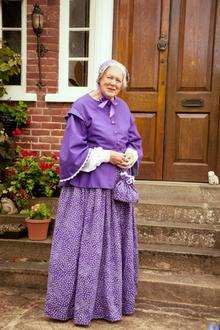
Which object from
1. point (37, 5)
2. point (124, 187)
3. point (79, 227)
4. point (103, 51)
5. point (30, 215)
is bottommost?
point (30, 215)

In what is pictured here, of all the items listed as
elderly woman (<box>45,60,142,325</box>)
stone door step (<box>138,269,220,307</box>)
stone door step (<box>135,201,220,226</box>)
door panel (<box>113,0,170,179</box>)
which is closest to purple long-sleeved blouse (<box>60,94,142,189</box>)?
elderly woman (<box>45,60,142,325</box>)

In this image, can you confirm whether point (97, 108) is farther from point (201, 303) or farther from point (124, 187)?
point (201, 303)

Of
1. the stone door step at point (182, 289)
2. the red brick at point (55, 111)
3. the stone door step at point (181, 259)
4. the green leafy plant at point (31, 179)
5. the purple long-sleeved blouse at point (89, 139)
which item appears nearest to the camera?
the purple long-sleeved blouse at point (89, 139)

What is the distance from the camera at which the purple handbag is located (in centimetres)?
306

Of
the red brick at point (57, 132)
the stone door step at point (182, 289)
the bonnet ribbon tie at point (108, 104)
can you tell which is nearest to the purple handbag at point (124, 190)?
the bonnet ribbon tie at point (108, 104)

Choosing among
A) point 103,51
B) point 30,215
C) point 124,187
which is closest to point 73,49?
point 103,51

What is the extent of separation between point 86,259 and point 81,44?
280 centimetres

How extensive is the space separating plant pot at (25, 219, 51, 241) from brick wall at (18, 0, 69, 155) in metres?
1.09

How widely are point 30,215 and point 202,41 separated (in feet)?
8.59

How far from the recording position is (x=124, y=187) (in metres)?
3.09

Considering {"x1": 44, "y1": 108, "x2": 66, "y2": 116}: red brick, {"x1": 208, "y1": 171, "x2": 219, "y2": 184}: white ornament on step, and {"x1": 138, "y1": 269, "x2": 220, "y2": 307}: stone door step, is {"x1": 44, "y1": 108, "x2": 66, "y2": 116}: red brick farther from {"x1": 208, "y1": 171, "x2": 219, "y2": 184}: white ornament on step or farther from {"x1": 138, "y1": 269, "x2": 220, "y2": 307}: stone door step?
{"x1": 138, "y1": 269, "x2": 220, "y2": 307}: stone door step

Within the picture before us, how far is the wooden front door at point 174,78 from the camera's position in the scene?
4668mm

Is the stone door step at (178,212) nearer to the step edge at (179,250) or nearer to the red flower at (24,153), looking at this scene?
the step edge at (179,250)

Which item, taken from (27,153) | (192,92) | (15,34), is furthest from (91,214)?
(15,34)
